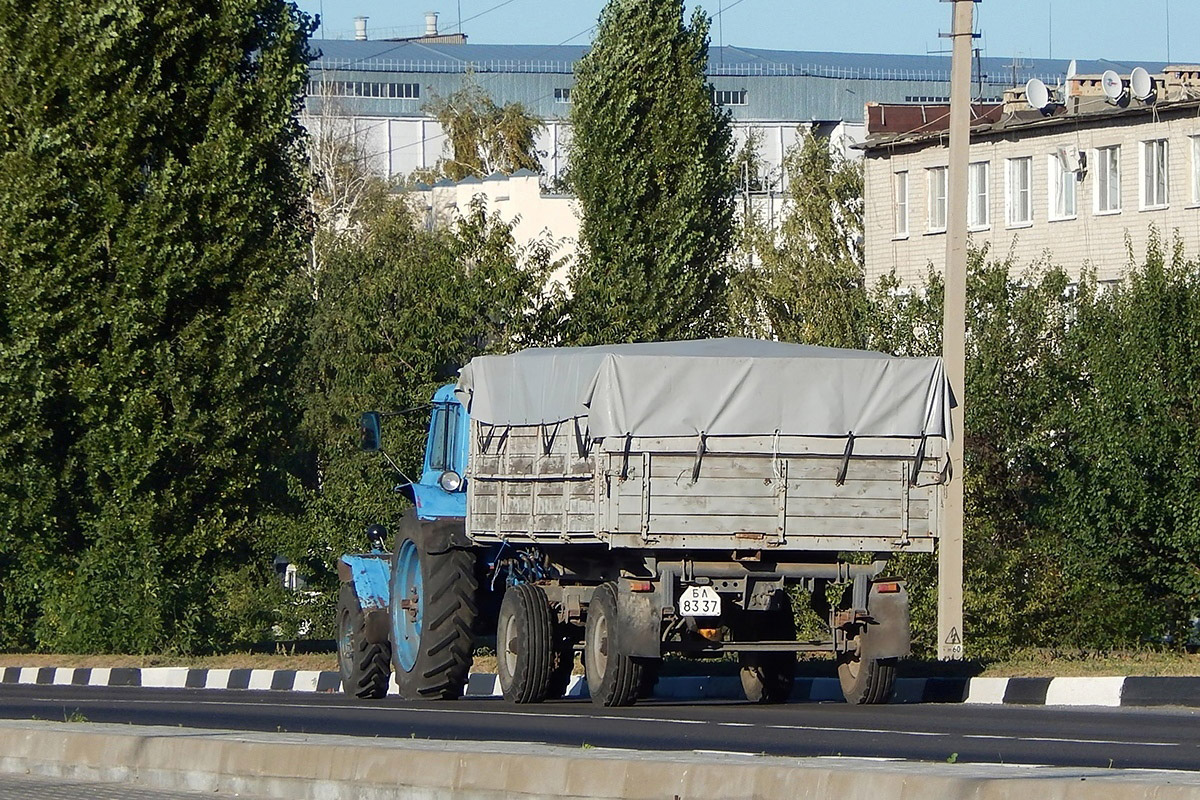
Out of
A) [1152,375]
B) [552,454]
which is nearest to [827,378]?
[552,454]

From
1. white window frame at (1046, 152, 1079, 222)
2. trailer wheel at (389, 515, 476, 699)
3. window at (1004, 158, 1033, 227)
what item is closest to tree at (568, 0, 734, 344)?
white window frame at (1046, 152, 1079, 222)

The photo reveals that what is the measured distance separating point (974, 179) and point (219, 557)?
28957 mm

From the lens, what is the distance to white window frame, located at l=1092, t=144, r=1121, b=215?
52.2 m

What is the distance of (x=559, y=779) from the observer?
31.9 feet

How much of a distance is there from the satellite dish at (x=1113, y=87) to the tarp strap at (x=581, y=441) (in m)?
36.8

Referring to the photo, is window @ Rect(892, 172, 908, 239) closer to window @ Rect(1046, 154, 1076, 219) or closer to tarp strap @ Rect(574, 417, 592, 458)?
window @ Rect(1046, 154, 1076, 219)

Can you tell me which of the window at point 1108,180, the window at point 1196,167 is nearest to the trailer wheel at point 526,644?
the window at point 1196,167

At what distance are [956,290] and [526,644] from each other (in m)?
9.72

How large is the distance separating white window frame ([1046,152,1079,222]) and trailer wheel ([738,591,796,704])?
37544 millimetres

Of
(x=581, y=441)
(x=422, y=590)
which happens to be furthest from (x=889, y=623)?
(x=422, y=590)

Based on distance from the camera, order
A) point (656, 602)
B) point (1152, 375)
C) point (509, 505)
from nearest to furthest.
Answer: point (656, 602) < point (509, 505) < point (1152, 375)

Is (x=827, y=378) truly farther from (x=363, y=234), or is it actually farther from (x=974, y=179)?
(x=363, y=234)

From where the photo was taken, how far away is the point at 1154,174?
5125cm

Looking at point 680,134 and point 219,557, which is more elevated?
point 680,134
